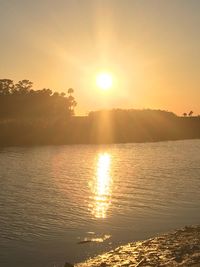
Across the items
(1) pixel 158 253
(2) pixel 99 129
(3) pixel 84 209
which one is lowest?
(1) pixel 158 253

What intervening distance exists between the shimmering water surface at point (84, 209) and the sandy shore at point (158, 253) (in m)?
1.30

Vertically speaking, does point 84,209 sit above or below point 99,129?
below

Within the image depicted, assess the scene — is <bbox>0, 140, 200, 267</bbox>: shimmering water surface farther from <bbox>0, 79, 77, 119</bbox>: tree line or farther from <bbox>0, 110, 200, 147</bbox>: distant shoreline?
<bbox>0, 79, 77, 119</bbox>: tree line

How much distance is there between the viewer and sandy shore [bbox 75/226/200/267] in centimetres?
1588

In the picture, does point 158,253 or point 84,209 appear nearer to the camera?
point 158,253

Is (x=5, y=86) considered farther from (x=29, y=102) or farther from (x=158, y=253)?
(x=158, y=253)

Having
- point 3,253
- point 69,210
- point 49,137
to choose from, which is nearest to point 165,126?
point 49,137

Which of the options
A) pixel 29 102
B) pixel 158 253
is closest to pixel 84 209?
pixel 158 253

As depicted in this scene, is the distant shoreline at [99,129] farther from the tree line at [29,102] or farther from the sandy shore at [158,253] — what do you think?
the sandy shore at [158,253]

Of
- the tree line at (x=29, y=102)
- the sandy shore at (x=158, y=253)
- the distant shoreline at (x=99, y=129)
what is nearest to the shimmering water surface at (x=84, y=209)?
the sandy shore at (x=158, y=253)

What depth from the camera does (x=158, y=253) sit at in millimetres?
17172

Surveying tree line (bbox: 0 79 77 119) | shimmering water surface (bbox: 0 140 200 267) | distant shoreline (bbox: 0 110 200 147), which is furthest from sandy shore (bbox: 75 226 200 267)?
tree line (bbox: 0 79 77 119)

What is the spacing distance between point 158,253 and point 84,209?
1040 centimetres

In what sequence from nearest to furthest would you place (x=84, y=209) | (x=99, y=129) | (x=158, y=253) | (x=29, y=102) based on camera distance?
(x=158, y=253) < (x=84, y=209) < (x=99, y=129) < (x=29, y=102)
